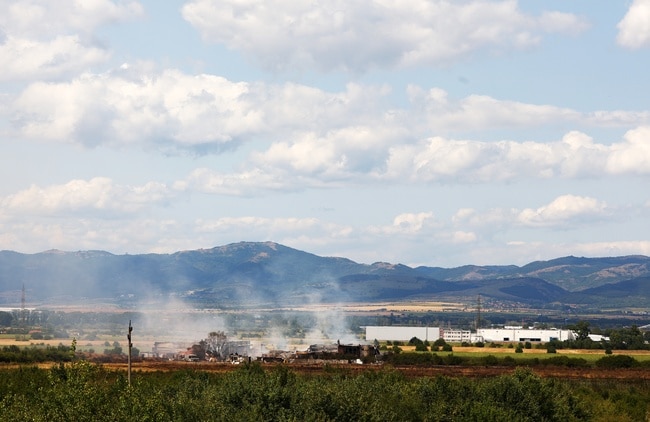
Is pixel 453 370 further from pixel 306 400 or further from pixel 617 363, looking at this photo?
pixel 306 400

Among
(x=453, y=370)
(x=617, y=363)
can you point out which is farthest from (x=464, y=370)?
(x=617, y=363)

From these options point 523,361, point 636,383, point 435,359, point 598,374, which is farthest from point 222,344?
point 636,383

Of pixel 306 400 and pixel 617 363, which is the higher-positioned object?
pixel 306 400

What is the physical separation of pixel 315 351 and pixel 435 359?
775 inches

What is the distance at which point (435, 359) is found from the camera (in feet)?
442

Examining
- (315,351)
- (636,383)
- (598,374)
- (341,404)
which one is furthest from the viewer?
(315,351)

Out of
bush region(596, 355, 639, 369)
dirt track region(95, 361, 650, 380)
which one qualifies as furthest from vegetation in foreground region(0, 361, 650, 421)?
bush region(596, 355, 639, 369)

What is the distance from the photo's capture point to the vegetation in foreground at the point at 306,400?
39.0 m

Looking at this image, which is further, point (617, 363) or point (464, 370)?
point (617, 363)

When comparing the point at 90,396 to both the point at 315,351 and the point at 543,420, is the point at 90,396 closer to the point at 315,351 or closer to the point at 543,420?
the point at 543,420

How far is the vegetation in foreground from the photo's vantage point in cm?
3900

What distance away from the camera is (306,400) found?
53188 millimetres

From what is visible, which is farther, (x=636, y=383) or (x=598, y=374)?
(x=598, y=374)

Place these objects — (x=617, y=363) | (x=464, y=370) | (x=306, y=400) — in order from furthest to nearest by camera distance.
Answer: (x=617, y=363) → (x=464, y=370) → (x=306, y=400)
